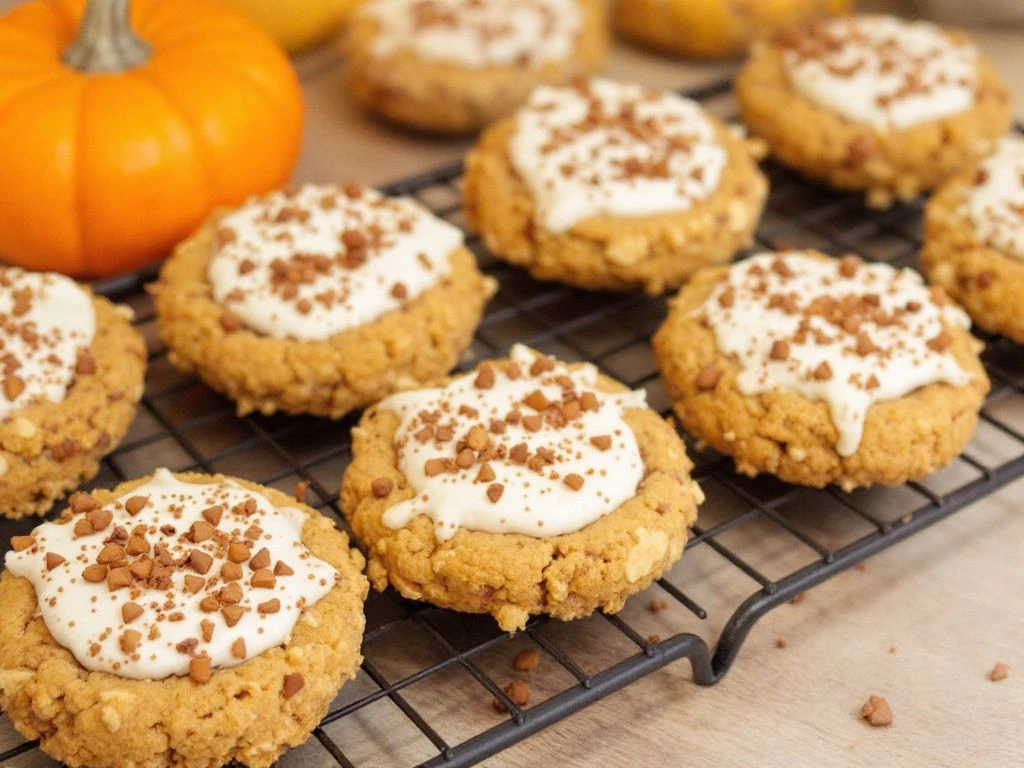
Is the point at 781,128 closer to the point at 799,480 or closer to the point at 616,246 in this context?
the point at 616,246

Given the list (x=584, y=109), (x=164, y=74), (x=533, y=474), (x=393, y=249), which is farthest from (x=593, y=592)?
(x=164, y=74)

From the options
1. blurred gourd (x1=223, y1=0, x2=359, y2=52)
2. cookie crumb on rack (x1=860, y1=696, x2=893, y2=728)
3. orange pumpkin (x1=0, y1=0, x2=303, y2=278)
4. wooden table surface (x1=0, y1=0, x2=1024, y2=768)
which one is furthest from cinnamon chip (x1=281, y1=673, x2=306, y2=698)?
blurred gourd (x1=223, y1=0, x2=359, y2=52)

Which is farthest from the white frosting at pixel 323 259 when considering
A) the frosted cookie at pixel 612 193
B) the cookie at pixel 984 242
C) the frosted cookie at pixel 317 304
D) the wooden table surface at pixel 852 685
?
the cookie at pixel 984 242

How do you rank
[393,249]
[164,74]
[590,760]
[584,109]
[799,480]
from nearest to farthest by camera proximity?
[590,760], [799,480], [393,249], [164,74], [584,109]

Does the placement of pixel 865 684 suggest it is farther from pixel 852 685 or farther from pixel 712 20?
pixel 712 20

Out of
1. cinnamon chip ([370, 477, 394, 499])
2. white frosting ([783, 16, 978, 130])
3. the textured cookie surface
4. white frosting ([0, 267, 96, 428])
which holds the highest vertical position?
white frosting ([783, 16, 978, 130])

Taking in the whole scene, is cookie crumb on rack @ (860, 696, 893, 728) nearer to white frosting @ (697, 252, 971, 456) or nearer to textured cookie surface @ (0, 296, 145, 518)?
white frosting @ (697, 252, 971, 456)

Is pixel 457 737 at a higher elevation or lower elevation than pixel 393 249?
lower
